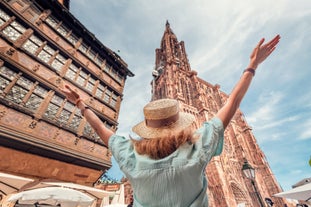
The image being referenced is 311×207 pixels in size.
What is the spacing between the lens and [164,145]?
100 centimetres

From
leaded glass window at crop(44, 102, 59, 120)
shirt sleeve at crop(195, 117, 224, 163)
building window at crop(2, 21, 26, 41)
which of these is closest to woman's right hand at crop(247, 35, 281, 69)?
shirt sleeve at crop(195, 117, 224, 163)

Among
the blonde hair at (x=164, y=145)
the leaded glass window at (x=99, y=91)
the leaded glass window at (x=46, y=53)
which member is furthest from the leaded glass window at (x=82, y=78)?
the blonde hair at (x=164, y=145)

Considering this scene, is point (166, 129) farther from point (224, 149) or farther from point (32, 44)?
point (224, 149)

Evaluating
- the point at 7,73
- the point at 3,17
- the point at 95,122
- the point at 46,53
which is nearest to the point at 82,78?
the point at 46,53

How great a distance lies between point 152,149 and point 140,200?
325 millimetres

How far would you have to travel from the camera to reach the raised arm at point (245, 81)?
1.10 meters

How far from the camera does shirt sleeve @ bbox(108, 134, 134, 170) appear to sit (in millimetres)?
1070

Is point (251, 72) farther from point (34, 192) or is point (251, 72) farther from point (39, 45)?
point (39, 45)

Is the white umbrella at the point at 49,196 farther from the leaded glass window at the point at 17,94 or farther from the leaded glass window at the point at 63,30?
the leaded glass window at the point at 63,30

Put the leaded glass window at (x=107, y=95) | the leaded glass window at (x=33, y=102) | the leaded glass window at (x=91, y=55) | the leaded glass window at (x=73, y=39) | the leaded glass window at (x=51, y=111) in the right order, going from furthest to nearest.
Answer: the leaded glass window at (x=107, y=95)
the leaded glass window at (x=91, y=55)
the leaded glass window at (x=73, y=39)
the leaded glass window at (x=51, y=111)
the leaded glass window at (x=33, y=102)

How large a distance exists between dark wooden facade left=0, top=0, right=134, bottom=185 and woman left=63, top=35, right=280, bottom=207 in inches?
279

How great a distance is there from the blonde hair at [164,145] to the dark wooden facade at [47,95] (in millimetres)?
7174

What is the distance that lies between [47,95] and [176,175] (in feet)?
29.6

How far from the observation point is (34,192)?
479 centimetres
